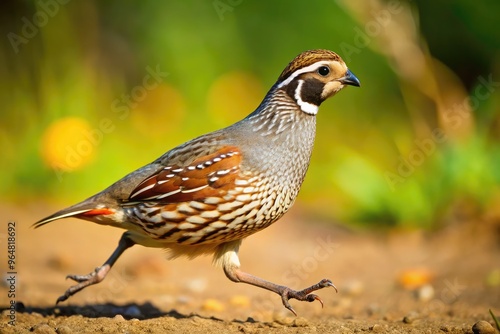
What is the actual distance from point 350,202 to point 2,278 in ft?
14.9

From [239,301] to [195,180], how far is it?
189 centimetres

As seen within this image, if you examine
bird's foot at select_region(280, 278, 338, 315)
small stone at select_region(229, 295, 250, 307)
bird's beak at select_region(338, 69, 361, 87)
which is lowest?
bird's foot at select_region(280, 278, 338, 315)

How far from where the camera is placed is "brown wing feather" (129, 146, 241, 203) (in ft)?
18.3

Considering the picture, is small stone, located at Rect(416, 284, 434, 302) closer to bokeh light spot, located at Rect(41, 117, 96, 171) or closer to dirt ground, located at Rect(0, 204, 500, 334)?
dirt ground, located at Rect(0, 204, 500, 334)

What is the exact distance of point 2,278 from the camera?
24.1 ft

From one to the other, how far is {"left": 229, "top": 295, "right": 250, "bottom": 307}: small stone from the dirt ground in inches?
0.7

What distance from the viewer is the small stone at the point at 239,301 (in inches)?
277

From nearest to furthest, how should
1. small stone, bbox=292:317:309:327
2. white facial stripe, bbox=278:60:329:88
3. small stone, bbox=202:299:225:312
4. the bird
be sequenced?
1. small stone, bbox=292:317:309:327
2. the bird
3. white facial stripe, bbox=278:60:329:88
4. small stone, bbox=202:299:225:312

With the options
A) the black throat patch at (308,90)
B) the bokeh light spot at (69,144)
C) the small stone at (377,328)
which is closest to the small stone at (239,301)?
the small stone at (377,328)

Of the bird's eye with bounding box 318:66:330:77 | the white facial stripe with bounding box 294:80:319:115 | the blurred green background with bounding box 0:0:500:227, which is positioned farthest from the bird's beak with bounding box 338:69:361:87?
the blurred green background with bounding box 0:0:500:227

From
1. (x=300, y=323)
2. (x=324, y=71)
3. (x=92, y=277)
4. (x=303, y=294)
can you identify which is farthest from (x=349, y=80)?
(x=92, y=277)

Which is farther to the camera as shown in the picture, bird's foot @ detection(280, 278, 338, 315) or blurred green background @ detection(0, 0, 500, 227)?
blurred green background @ detection(0, 0, 500, 227)

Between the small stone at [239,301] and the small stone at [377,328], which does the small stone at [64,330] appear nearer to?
the small stone at [377,328]

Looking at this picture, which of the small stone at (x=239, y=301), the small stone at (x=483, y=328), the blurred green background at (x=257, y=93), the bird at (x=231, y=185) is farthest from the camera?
the blurred green background at (x=257, y=93)
